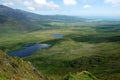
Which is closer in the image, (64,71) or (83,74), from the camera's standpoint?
(83,74)

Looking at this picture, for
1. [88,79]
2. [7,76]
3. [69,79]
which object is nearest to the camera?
[7,76]

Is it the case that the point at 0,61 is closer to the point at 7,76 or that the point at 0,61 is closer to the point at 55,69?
the point at 7,76

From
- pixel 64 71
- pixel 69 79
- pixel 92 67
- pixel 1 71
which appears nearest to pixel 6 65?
pixel 1 71

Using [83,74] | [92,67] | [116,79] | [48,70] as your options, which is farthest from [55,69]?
[83,74]

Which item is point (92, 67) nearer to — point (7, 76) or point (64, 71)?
point (64, 71)

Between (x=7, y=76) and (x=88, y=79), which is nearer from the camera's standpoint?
(x=7, y=76)

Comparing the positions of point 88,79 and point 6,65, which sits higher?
point 6,65

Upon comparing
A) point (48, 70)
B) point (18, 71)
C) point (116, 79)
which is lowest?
point (48, 70)

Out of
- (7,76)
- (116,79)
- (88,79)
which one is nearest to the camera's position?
(7,76)

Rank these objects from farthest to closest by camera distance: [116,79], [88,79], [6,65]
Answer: [116,79] < [88,79] < [6,65]
